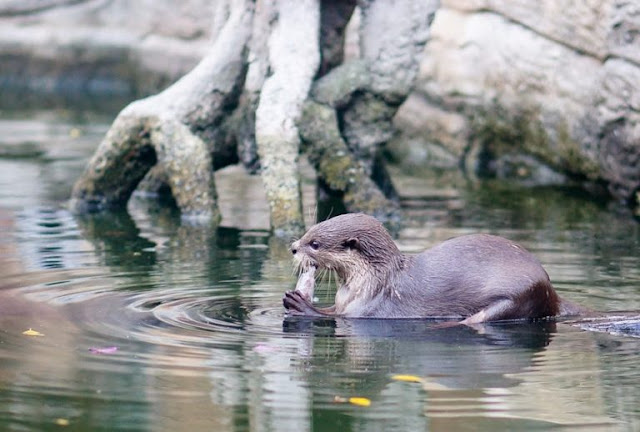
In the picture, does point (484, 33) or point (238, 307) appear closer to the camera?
point (238, 307)

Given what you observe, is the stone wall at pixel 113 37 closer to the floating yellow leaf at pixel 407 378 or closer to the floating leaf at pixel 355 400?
the floating yellow leaf at pixel 407 378

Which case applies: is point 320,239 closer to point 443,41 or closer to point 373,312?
point 373,312

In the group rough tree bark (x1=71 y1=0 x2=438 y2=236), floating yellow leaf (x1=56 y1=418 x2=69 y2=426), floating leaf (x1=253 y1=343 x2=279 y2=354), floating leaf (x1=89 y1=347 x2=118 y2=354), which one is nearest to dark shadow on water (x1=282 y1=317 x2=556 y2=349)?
floating leaf (x1=253 y1=343 x2=279 y2=354)

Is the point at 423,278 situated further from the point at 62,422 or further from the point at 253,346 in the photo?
the point at 62,422

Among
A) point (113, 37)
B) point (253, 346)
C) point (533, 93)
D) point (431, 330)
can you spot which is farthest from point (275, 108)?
point (113, 37)

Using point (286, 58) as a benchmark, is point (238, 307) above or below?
below

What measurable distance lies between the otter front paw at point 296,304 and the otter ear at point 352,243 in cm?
47

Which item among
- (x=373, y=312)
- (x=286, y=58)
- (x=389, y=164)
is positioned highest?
(x=286, y=58)

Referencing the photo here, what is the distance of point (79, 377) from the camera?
18.3 feet

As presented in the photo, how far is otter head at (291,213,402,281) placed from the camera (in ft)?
23.8

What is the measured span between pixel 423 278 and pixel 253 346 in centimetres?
131

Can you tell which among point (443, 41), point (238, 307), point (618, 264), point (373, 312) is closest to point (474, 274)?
point (373, 312)

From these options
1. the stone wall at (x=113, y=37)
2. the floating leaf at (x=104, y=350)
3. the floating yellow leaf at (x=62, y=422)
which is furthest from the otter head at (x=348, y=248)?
the stone wall at (x=113, y=37)

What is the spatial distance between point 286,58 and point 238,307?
403 centimetres
